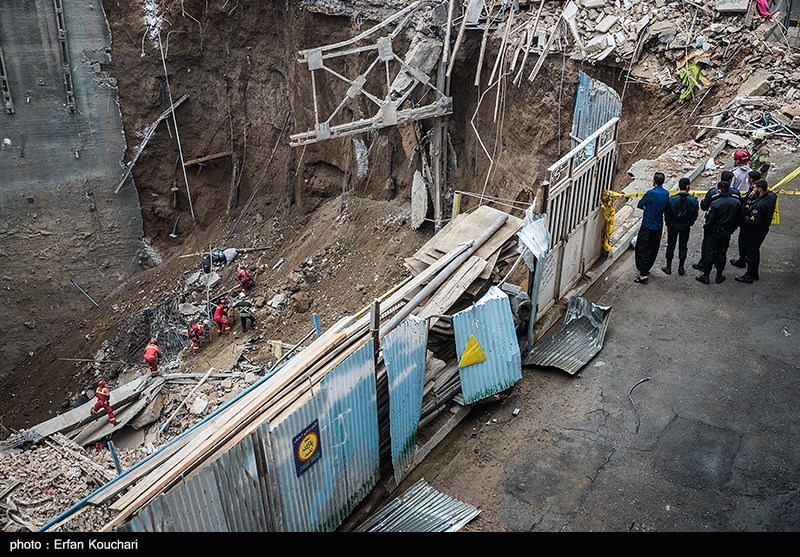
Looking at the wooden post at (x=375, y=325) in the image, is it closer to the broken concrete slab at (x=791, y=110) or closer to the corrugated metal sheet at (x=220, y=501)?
the corrugated metal sheet at (x=220, y=501)

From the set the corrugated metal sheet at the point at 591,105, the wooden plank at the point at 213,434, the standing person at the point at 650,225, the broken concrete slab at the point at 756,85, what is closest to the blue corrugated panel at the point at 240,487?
the wooden plank at the point at 213,434

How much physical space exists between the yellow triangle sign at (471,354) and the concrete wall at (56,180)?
14.7m

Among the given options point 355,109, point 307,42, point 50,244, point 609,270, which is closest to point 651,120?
point 609,270

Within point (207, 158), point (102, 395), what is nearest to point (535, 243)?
point (102, 395)

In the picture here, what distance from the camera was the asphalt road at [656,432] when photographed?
577 centimetres

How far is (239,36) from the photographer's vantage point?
18453mm

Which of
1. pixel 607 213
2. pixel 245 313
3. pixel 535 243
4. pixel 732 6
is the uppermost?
pixel 732 6

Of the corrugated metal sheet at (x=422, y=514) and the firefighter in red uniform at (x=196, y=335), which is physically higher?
the corrugated metal sheet at (x=422, y=514)

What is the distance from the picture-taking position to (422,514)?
5809mm

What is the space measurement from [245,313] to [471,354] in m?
9.34

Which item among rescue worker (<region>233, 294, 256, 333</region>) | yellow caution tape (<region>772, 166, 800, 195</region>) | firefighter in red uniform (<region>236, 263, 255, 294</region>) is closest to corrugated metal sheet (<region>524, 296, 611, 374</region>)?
yellow caution tape (<region>772, 166, 800, 195</region>)

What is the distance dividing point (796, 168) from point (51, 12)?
16.3 metres

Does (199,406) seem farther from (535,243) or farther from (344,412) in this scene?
(535,243)
